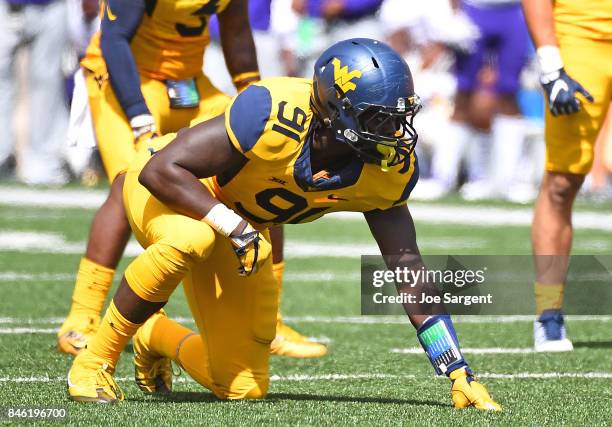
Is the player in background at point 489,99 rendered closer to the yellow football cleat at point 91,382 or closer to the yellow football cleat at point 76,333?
the yellow football cleat at point 76,333

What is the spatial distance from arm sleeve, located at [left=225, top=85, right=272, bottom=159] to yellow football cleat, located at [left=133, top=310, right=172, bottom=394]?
85 centimetres

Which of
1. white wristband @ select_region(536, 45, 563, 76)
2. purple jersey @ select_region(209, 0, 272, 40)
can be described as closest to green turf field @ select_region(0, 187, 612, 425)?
white wristband @ select_region(536, 45, 563, 76)

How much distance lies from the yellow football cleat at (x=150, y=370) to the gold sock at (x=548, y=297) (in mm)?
1823

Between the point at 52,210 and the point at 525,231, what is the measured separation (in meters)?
3.71

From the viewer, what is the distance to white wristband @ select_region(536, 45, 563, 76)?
17.7 ft

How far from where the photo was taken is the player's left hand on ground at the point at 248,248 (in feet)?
13.0

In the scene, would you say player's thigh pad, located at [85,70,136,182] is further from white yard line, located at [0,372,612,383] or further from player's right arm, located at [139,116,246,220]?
player's right arm, located at [139,116,246,220]

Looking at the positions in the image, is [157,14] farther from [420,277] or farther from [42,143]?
[42,143]

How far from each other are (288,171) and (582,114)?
1907 mm

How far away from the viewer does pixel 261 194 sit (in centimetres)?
421

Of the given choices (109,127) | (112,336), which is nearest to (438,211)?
(109,127)

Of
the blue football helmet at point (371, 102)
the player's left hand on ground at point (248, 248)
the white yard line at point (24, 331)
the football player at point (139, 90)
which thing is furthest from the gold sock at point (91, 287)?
the blue football helmet at point (371, 102)

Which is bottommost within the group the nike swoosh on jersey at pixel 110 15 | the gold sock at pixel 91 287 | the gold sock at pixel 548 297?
the gold sock at pixel 548 297

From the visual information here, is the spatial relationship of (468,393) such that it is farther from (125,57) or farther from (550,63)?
(125,57)
